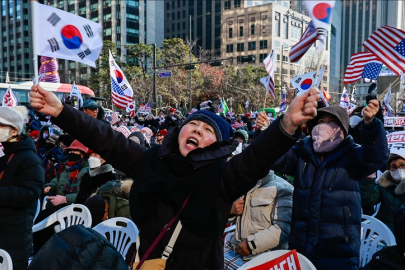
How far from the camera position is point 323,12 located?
1.68m

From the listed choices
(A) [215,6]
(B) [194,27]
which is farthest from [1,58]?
(A) [215,6]

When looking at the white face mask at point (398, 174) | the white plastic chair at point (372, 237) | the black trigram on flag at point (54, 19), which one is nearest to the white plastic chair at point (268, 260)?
the white plastic chair at point (372, 237)

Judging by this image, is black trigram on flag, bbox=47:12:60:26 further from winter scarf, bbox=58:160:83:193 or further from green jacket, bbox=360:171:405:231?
green jacket, bbox=360:171:405:231

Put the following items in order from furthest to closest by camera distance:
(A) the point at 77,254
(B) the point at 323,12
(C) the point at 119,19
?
1. (C) the point at 119,19
2. (B) the point at 323,12
3. (A) the point at 77,254

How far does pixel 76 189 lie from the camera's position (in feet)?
15.0

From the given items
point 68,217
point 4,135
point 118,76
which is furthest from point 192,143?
point 118,76

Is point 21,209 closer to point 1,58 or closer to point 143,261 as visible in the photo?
point 143,261

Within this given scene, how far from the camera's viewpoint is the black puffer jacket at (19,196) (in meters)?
3.10

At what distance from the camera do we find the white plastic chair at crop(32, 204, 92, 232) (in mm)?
3896

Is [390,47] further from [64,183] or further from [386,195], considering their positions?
[64,183]

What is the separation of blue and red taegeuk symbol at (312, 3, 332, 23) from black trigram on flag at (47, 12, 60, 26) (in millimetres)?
1480

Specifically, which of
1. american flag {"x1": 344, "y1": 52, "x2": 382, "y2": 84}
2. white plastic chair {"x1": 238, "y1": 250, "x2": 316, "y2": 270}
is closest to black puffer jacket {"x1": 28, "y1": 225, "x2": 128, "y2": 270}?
white plastic chair {"x1": 238, "y1": 250, "x2": 316, "y2": 270}

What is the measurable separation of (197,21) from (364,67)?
89.5m

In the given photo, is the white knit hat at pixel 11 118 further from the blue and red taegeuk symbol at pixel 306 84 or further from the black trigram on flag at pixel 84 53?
the blue and red taegeuk symbol at pixel 306 84
